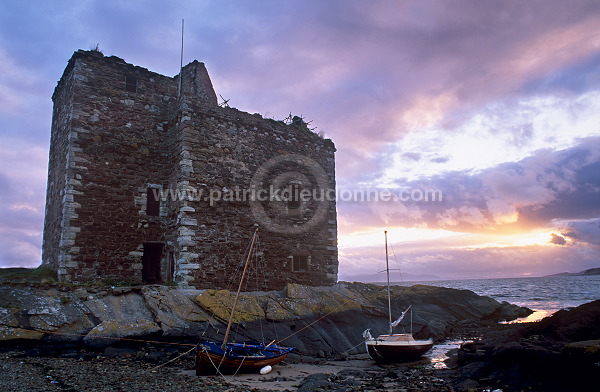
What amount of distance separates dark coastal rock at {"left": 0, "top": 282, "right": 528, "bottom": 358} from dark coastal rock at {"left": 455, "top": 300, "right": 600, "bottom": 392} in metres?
6.07

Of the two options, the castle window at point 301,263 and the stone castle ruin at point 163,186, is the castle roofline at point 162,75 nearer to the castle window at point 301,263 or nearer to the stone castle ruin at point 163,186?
the stone castle ruin at point 163,186

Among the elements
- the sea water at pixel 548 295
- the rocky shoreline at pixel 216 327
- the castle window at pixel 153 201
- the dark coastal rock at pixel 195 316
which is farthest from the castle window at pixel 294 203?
the sea water at pixel 548 295

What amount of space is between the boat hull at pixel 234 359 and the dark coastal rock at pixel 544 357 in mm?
6063

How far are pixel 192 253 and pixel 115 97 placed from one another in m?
8.36

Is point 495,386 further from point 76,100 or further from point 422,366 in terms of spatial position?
point 76,100

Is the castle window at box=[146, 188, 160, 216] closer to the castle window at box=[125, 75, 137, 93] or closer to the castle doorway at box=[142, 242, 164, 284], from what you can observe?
the castle doorway at box=[142, 242, 164, 284]

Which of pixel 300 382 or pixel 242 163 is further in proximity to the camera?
pixel 242 163

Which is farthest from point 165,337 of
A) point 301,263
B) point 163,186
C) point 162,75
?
point 162,75

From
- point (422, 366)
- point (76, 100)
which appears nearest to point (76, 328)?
point (76, 100)

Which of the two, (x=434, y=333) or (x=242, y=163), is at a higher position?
(x=242, y=163)

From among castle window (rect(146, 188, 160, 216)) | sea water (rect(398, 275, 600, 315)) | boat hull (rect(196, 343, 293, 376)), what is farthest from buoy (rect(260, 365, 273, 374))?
sea water (rect(398, 275, 600, 315))

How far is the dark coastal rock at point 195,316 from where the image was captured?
1484cm

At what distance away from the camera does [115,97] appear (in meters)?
20.5

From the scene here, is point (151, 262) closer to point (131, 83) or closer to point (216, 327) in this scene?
point (216, 327)
